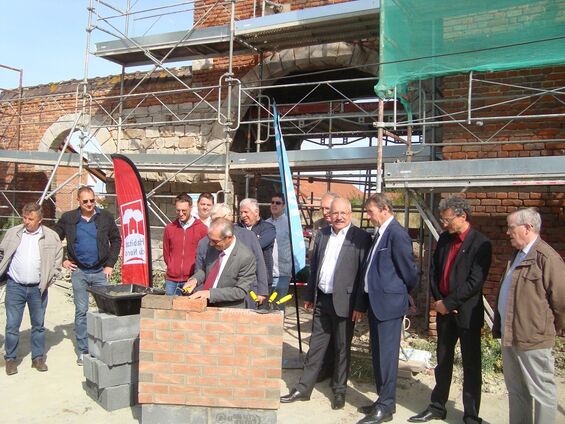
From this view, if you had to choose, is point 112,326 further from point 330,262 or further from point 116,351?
point 330,262

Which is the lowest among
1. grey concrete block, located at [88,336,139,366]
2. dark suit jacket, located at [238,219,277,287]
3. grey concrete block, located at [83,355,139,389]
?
grey concrete block, located at [83,355,139,389]

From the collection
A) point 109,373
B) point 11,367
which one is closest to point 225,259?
point 109,373

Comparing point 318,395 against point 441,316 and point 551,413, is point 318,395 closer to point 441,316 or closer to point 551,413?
point 441,316

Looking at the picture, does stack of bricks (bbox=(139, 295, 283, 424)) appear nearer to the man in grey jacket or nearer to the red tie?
the red tie

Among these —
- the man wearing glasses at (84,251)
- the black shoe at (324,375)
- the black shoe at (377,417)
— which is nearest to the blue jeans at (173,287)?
the man wearing glasses at (84,251)

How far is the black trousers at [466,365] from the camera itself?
3.93 meters

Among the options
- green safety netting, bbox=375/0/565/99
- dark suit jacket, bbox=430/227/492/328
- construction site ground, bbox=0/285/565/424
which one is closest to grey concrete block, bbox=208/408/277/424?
construction site ground, bbox=0/285/565/424

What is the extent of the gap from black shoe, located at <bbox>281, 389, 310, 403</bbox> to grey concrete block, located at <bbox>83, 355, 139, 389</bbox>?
1.30 meters

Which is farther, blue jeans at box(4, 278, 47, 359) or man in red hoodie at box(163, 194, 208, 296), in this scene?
man in red hoodie at box(163, 194, 208, 296)

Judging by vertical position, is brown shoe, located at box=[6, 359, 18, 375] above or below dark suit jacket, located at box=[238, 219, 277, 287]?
below

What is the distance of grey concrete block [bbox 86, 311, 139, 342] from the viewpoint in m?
4.26

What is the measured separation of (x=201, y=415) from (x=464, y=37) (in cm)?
468

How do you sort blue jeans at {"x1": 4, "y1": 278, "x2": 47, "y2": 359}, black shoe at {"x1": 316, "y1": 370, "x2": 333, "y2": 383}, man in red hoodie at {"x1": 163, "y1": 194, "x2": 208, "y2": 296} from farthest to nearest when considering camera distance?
man in red hoodie at {"x1": 163, "y1": 194, "x2": 208, "y2": 296}, blue jeans at {"x1": 4, "y1": 278, "x2": 47, "y2": 359}, black shoe at {"x1": 316, "y1": 370, "x2": 333, "y2": 383}

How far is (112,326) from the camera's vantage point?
4285 millimetres
